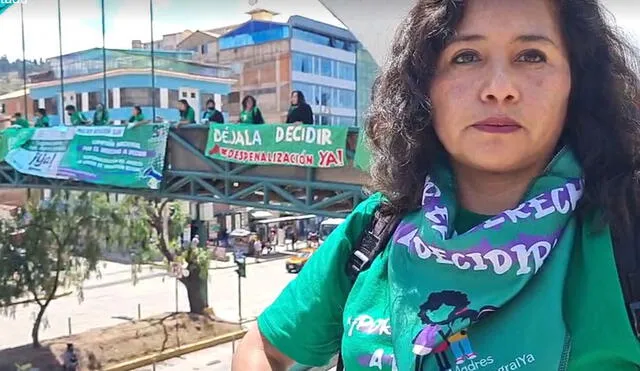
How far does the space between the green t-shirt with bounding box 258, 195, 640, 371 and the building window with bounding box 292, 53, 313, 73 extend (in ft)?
91.0

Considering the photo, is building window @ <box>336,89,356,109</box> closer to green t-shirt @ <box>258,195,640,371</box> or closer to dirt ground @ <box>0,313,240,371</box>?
dirt ground @ <box>0,313,240,371</box>

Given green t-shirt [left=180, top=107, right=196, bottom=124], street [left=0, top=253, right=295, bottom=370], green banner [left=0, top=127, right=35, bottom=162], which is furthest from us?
street [left=0, top=253, right=295, bottom=370]

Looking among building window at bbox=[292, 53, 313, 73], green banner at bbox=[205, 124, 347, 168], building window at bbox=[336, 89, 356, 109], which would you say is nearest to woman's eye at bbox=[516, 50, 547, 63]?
green banner at bbox=[205, 124, 347, 168]

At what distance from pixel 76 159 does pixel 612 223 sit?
916 cm

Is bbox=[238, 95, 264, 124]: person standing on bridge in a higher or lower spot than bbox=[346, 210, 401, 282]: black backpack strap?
higher

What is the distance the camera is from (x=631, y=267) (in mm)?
762

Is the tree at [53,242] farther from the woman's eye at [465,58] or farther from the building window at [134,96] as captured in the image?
the building window at [134,96]

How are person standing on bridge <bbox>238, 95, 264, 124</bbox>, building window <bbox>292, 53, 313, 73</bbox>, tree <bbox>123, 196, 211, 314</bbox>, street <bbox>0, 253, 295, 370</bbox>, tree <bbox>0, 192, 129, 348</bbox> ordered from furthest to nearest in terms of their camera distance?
building window <bbox>292, 53, 313, 73</bbox>
tree <bbox>123, 196, 211, 314</bbox>
street <bbox>0, 253, 295, 370</bbox>
tree <bbox>0, 192, 129, 348</bbox>
person standing on bridge <bbox>238, 95, 264, 124</bbox>

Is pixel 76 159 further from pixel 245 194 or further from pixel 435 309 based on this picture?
pixel 435 309

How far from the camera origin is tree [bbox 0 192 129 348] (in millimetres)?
11656

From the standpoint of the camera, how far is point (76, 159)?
908cm

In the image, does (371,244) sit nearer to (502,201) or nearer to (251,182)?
(502,201)

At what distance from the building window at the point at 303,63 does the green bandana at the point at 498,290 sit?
91.6ft

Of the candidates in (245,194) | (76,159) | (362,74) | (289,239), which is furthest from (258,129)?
(289,239)
